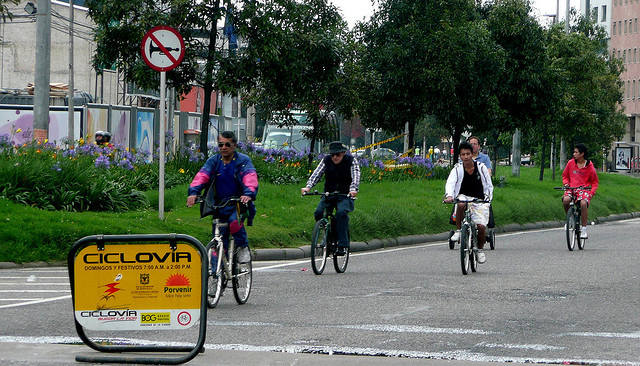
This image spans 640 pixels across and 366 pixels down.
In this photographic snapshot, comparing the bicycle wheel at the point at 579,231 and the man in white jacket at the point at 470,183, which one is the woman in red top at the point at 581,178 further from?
the man in white jacket at the point at 470,183

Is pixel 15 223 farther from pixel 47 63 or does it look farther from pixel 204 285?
pixel 204 285

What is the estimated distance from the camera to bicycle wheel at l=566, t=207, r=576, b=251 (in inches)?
741

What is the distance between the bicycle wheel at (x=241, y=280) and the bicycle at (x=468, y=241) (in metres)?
3.89

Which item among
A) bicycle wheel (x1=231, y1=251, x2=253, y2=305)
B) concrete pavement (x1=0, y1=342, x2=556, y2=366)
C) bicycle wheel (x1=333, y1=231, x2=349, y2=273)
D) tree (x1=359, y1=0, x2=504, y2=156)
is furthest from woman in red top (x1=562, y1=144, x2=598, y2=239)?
tree (x1=359, y1=0, x2=504, y2=156)

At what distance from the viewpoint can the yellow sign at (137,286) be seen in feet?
22.6

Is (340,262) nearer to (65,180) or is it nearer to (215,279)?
(215,279)

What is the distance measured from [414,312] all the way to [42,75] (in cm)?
1226

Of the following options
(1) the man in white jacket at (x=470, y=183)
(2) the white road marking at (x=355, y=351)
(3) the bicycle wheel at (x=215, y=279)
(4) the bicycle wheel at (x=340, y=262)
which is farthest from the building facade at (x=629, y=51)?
(2) the white road marking at (x=355, y=351)

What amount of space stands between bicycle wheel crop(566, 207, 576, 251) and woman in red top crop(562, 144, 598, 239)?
353mm

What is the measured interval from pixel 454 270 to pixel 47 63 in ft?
30.5

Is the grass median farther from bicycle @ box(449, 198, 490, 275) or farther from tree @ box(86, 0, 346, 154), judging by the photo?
bicycle @ box(449, 198, 490, 275)

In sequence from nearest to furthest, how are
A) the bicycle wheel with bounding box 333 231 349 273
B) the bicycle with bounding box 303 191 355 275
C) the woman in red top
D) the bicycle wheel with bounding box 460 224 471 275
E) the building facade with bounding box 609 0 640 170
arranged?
the bicycle with bounding box 303 191 355 275, the bicycle wheel with bounding box 460 224 471 275, the bicycle wheel with bounding box 333 231 349 273, the woman in red top, the building facade with bounding box 609 0 640 170

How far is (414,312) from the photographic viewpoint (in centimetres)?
997

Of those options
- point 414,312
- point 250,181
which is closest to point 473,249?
point 414,312
